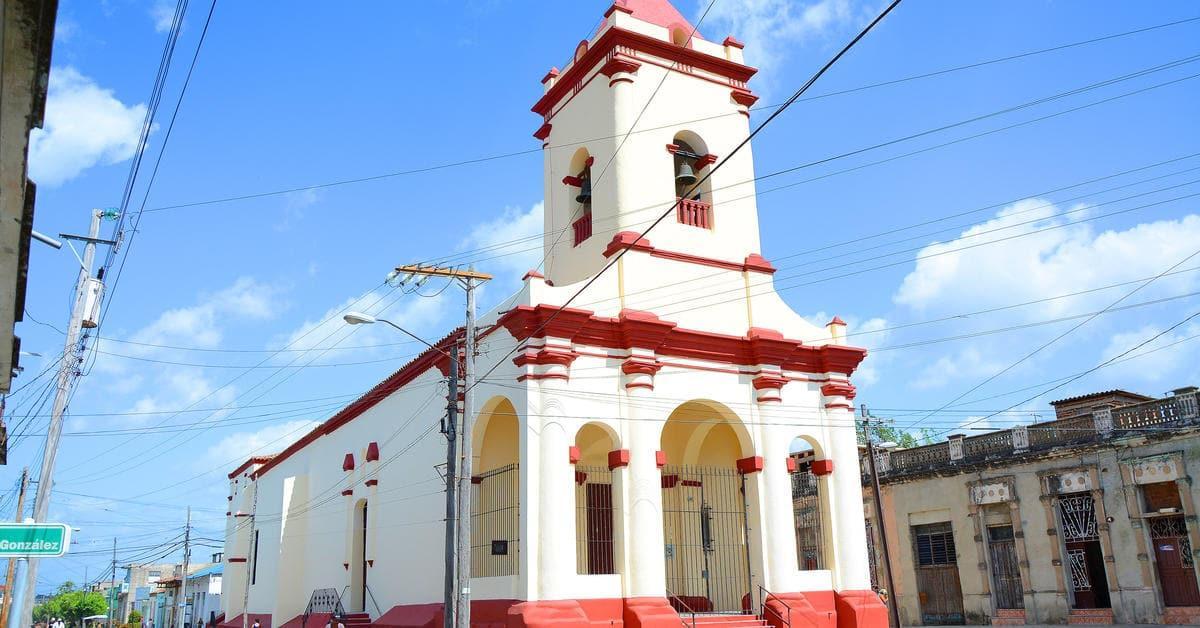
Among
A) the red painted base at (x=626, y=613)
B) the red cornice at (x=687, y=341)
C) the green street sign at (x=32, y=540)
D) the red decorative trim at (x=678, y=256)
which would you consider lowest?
the red painted base at (x=626, y=613)

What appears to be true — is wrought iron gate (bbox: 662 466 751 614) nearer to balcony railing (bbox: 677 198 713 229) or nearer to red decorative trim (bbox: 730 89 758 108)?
balcony railing (bbox: 677 198 713 229)

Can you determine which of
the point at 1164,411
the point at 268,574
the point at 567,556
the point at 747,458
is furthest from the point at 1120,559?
the point at 268,574

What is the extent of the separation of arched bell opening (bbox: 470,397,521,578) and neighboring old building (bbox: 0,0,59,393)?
38.8 feet

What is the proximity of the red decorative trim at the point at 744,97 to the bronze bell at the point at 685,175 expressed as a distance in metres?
2.12

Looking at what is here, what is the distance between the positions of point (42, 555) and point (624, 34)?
15.0 m

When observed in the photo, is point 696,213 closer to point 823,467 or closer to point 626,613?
point 823,467

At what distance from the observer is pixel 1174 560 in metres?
23.7

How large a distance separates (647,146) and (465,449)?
7.98 m

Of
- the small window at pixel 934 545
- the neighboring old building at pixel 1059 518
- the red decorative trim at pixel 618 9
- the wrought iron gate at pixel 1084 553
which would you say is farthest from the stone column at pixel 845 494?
the small window at pixel 934 545

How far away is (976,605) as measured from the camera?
2803 cm

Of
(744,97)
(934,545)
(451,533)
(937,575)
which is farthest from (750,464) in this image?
(937,575)

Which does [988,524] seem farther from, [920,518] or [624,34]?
[624,34]

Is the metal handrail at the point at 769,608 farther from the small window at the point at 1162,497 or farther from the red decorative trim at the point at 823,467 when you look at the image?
the small window at the point at 1162,497

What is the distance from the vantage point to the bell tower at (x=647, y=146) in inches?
757
